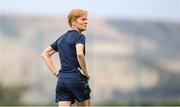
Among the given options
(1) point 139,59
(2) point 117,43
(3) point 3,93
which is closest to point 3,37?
(3) point 3,93

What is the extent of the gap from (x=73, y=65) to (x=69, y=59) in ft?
0.20

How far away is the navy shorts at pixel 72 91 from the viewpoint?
214 inches

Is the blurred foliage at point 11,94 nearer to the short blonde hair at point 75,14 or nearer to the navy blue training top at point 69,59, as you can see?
the navy blue training top at point 69,59

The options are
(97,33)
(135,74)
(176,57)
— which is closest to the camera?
(135,74)

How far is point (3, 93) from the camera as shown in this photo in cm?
1761

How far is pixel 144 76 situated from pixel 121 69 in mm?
1136

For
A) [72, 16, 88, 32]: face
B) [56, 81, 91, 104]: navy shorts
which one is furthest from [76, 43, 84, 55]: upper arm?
[56, 81, 91, 104]: navy shorts

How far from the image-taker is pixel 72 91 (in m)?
5.44

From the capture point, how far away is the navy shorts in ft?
17.8

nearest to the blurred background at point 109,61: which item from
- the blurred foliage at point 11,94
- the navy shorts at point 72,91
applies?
the blurred foliage at point 11,94

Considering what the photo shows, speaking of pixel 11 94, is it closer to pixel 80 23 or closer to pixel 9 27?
pixel 9 27

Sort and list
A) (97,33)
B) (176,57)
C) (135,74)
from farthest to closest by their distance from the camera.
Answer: (97,33) → (176,57) → (135,74)

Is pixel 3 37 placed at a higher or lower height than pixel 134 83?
higher

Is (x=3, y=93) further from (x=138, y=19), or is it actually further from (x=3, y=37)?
(x=138, y=19)
